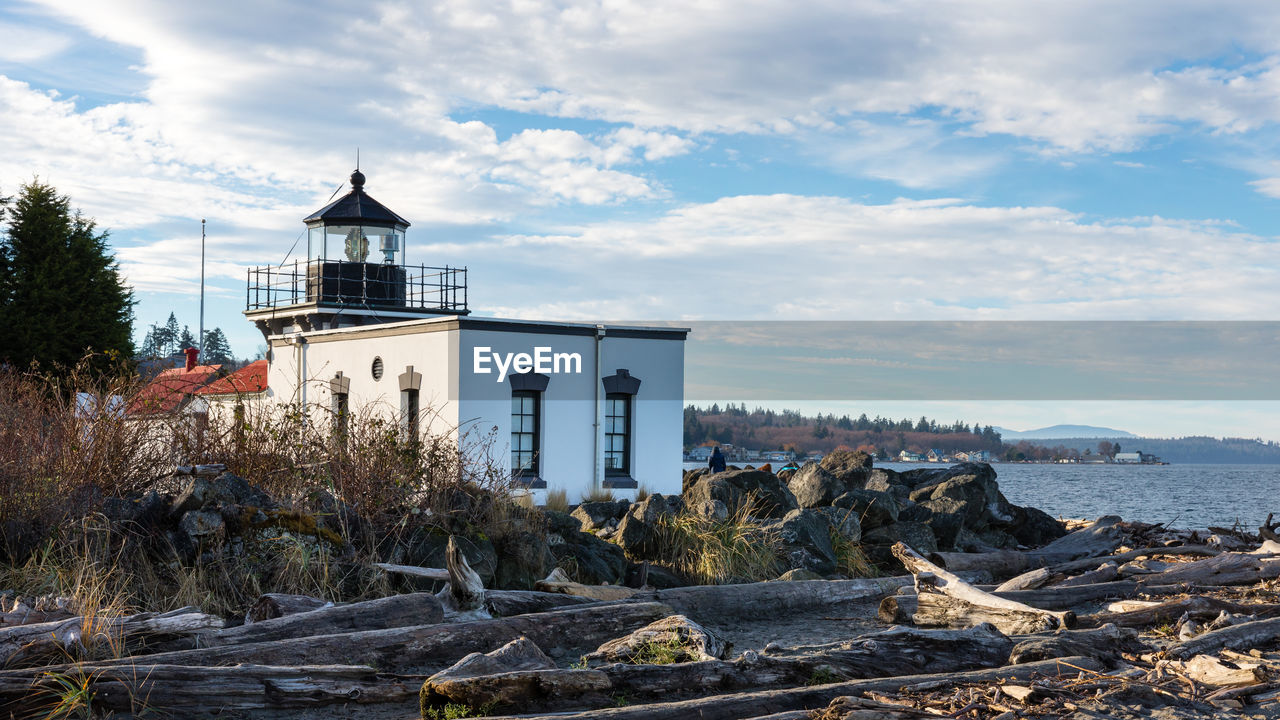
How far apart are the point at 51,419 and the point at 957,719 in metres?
8.45

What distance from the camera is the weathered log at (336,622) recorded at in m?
6.42

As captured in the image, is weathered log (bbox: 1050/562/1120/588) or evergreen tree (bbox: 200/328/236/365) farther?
evergreen tree (bbox: 200/328/236/365)

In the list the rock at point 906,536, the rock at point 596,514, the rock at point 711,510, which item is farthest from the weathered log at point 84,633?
the rock at point 906,536

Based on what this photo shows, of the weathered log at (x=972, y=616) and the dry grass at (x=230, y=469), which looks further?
the weathered log at (x=972, y=616)

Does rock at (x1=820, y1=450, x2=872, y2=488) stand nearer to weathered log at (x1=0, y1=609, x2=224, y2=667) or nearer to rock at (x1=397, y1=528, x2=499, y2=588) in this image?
rock at (x1=397, y1=528, x2=499, y2=588)

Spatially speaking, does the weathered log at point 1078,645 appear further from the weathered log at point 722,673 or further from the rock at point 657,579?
the rock at point 657,579

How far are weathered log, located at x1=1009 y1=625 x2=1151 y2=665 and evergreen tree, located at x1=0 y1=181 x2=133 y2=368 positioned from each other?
26.2 metres

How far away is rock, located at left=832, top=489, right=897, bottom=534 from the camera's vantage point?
14594mm

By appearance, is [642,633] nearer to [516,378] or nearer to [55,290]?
[516,378]

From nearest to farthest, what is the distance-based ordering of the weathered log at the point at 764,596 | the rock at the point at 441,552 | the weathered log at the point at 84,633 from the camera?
the weathered log at the point at 84,633
the weathered log at the point at 764,596
the rock at the point at 441,552

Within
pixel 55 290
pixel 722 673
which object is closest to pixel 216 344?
pixel 55 290

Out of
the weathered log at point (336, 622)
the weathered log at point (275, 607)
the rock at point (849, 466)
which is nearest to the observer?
the weathered log at point (336, 622)

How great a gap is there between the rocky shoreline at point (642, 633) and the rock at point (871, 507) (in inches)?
73.6

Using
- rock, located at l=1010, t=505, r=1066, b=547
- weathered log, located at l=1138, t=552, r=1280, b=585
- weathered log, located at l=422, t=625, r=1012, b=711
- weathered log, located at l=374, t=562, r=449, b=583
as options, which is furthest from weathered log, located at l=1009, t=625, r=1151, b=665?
rock, located at l=1010, t=505, r=1066, b=547
